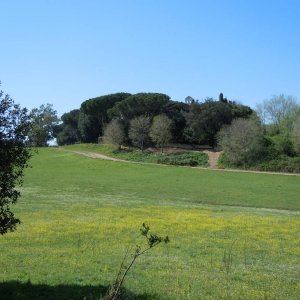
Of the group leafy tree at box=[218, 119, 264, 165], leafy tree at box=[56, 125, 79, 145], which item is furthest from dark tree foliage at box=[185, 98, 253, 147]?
leafy tree at box=[56, 125, 79, 145]

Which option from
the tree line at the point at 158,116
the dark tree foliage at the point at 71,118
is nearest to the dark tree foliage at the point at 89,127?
the tree line at the point at 158,116

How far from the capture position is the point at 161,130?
97.5 m

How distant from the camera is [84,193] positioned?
4222 centimetres

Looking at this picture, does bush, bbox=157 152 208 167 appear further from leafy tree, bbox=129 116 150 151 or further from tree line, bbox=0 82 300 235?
leafy tree, bbox=129 116 150 151

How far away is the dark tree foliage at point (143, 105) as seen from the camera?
114375mm

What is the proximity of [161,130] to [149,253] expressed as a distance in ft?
269

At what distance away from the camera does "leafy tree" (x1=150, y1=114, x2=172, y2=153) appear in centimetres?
9750

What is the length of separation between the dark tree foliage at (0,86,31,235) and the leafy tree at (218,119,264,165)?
2774 inches

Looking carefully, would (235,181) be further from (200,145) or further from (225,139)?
(200,145)

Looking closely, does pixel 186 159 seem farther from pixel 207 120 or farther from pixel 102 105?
pixel 102 105

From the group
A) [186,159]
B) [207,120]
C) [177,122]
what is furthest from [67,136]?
[186,159]

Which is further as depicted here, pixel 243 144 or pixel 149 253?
pixel 243 144

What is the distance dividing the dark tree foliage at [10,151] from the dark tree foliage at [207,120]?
91751 mm

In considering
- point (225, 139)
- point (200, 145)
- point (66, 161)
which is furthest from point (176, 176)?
point (200, 145)
